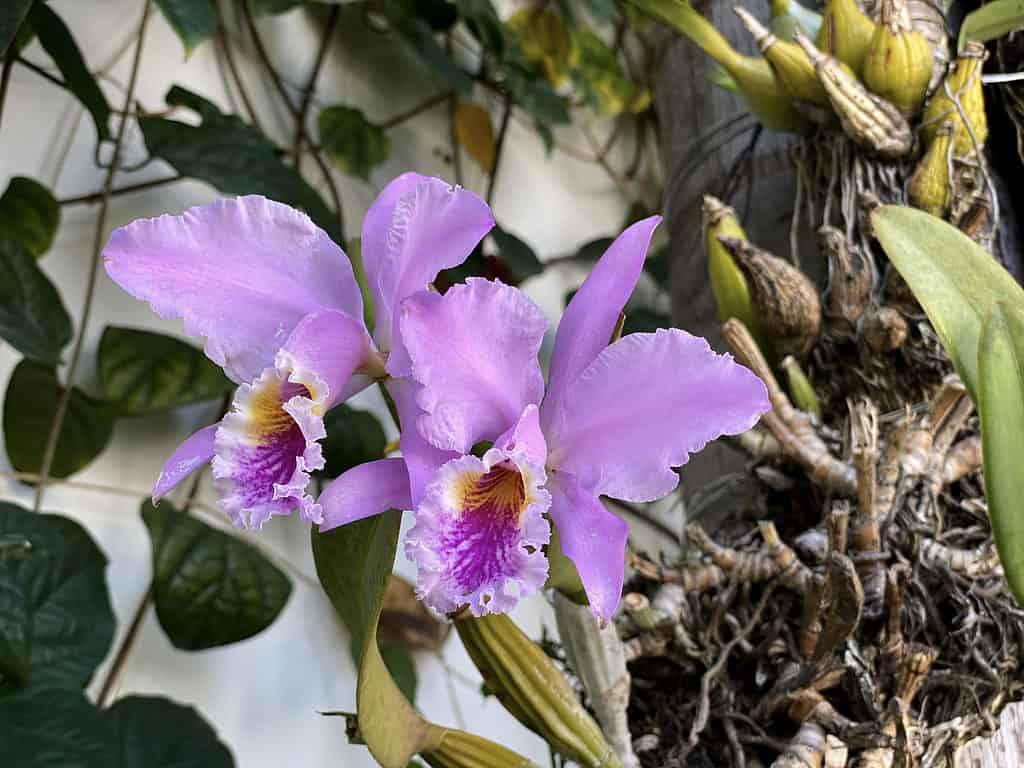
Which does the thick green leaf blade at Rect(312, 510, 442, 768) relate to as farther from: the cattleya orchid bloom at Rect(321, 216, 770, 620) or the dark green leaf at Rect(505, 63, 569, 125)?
the dark green leaf at Rect(505, 63, 569, 125)

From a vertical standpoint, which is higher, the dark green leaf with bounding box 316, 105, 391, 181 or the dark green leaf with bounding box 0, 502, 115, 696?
the dark green leaf with bounding box 316, 105, 391, 181

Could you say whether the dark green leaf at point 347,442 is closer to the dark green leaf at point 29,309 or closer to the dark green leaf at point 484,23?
the dark green leaf at point 29,309

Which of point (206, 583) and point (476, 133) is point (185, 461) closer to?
point (206, 583)

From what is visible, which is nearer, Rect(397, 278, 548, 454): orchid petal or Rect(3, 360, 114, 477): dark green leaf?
Rect(397, 278, 548, 454): orchid petal

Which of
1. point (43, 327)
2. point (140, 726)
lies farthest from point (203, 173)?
point (140, 726)

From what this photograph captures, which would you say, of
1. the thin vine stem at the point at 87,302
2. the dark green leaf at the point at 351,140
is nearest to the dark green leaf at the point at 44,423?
the thin vine stem at the point at 87,302

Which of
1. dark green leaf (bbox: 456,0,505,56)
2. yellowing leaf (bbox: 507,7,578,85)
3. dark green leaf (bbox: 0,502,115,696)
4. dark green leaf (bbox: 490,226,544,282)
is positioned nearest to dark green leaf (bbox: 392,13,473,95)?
dark green leaf (bbox: 456,0,505,56)
